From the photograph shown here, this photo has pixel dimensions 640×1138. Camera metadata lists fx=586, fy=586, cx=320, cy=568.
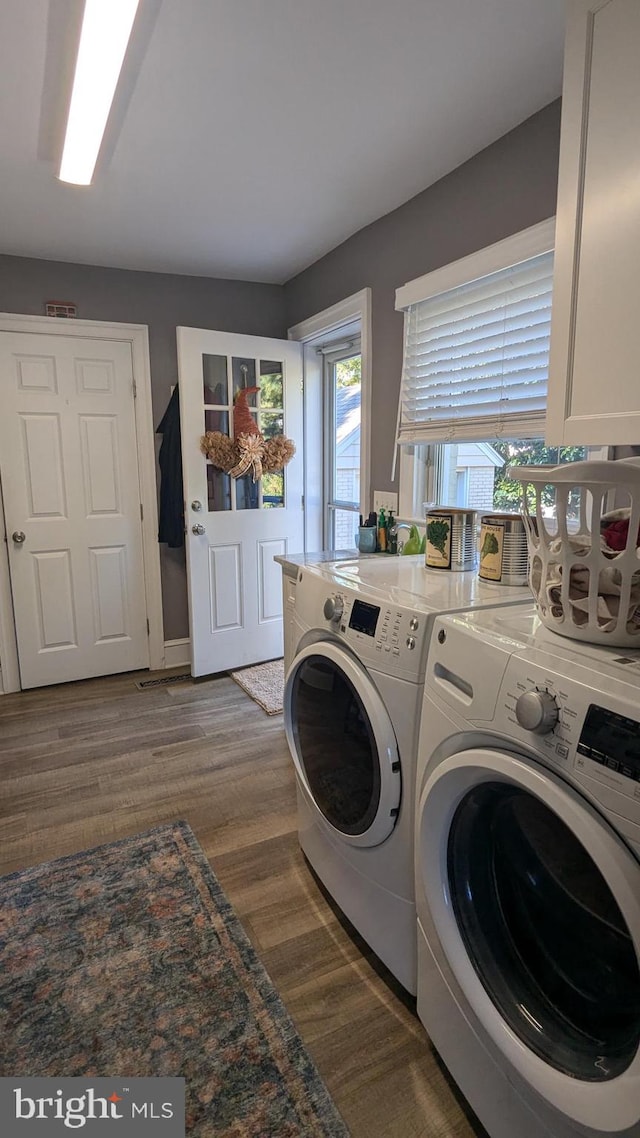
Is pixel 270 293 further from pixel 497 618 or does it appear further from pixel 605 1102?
pixel 605 1102

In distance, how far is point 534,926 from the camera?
1034 mm

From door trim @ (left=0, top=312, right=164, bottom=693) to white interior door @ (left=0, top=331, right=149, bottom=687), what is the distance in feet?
0.11

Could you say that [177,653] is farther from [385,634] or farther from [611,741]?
[611,741]

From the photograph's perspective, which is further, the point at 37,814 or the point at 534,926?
the point at 37,814

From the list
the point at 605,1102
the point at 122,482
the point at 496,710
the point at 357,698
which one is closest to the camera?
the point at 605,1102

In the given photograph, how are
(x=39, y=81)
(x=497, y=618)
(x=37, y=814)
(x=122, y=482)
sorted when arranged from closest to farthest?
(x=497, y=618) < (x=39, y=81) < (x=37, y=814) < (x=122, y=482)

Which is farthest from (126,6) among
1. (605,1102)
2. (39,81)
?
(605,1102)

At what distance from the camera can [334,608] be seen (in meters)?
1.51

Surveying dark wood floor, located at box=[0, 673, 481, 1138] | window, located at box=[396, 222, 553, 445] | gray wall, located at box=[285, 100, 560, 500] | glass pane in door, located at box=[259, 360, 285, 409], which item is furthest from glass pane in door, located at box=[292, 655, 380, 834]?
glass pane in door, located at box=[259, 360, 285, 409]

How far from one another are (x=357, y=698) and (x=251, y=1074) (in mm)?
832

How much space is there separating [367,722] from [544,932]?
0.53 metres

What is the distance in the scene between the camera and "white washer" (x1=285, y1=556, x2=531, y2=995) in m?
1.30

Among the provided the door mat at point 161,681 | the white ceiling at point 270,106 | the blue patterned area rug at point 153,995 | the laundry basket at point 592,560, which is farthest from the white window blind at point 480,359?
the door mat at point 161,681

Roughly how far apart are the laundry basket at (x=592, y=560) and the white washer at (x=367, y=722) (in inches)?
10.0
